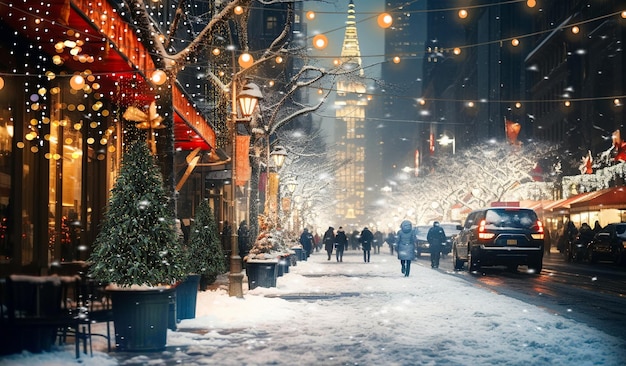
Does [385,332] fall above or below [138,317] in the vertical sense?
below

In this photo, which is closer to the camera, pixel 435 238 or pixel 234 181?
pixel 234 181

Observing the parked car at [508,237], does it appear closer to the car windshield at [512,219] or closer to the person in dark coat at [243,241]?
the car windshield at [512,219]

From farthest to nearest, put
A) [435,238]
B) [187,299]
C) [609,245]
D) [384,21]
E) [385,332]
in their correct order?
[609,245]
[435,238]
[384,21]
[187,299]
[385,332]

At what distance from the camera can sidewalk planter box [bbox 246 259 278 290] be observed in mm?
22047

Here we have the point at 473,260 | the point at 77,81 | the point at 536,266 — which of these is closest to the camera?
the point at 77,81

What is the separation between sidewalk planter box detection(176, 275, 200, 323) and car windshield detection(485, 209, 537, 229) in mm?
14773

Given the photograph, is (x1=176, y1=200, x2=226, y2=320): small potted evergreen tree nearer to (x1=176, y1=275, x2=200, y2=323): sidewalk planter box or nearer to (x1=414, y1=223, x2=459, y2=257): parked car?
(x1=176, y1=275, x2=200, y2=323): sidewalk planter box

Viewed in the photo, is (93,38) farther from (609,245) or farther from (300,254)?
(300,254)

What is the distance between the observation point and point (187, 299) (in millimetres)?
14086

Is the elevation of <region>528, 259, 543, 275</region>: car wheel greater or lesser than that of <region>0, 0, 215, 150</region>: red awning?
lesser

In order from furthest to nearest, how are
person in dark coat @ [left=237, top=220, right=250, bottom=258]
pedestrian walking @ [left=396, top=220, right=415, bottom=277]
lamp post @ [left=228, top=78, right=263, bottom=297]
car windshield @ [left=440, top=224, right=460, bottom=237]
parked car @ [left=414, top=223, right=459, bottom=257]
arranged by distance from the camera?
car windshield @ [left=440, top=224, right=460, bottom=237] → parked car @ [left=414, top=223, right=459, bottom=257] → person in dark coat @ [left=237, top=220, right=250, bottom=258] → pedestrian walking @ [left=396, top=220, right=415, bottom=277] → lamp post @ [left=228, top=78, right=263, bottom=297]

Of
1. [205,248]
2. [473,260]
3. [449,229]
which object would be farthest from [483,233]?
[449,229]

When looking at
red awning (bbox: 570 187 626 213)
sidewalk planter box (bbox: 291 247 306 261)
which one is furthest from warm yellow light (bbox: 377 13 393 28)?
red awning (bbox: 570 187 626 213)

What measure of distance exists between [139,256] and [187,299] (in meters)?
3.57
